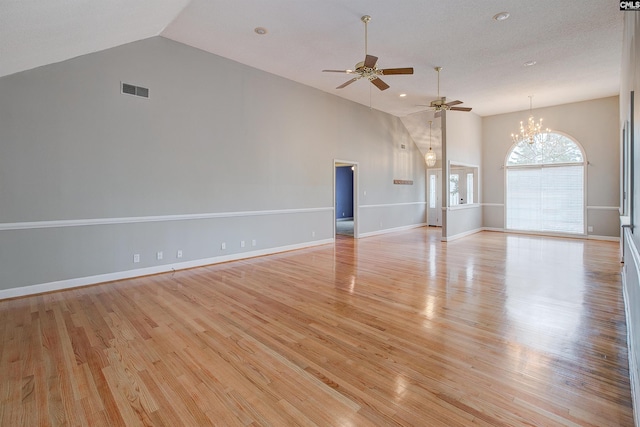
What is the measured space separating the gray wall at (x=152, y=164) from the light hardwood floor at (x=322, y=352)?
67cm

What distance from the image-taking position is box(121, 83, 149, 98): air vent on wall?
454 centimetres

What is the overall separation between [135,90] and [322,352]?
15.3 ft

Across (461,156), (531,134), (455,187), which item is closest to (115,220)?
(461,156)

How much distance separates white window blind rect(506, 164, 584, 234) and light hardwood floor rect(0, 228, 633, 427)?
4872 millimetres

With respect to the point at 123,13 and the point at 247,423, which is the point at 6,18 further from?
the point at 247,423

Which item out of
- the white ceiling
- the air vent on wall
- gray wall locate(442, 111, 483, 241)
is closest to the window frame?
gray wall locate(442, 111, 483, 241)

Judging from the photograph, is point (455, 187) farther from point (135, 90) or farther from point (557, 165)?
point (135, 90)

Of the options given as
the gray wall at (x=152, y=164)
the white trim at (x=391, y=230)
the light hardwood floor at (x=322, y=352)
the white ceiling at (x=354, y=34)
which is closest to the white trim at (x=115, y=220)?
the gray wall at (x=152, y=164)

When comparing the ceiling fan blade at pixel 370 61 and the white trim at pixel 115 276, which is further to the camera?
the ceiling fan blade at pixel 370 61

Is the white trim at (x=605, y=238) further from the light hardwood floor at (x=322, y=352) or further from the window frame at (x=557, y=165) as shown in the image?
the light hardwood floor at (x=322, y=352)

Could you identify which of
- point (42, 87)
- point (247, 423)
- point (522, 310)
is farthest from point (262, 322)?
point (42, 87)

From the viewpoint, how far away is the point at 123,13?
3.51m

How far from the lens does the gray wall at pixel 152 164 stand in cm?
388

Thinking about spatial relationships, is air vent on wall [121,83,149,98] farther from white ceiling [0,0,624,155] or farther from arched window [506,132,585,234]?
arched window [506,132,585,234]
